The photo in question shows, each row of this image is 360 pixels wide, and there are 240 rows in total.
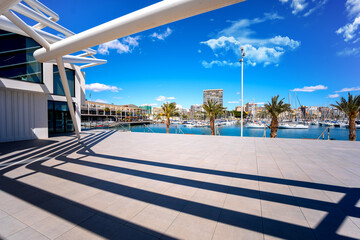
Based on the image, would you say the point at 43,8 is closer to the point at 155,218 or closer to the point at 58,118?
the point at 58,118

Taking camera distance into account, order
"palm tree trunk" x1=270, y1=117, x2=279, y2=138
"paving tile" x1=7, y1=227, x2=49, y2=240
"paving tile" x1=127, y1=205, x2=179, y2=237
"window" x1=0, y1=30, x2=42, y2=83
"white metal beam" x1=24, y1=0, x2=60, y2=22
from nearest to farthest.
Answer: "paving tile" x1=7, y1=227, x2=49, y2=240 < "paving tile" x1=127, y1=205, x2=179, y2=237 < "white metal beam" x1=24, y1=0, x2=60, y2=22 < "window" x1=0, y1=30, x2=42, y2=83 < "palm tree trunk" x1=270, y1=117, x2=279, y2=138

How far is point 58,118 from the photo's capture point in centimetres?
1406

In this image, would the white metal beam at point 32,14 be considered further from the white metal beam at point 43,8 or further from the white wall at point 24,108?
the white wall at point 24,108

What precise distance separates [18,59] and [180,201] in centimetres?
1469

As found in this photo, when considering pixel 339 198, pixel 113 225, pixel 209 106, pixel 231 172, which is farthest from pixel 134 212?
pixel 209 106

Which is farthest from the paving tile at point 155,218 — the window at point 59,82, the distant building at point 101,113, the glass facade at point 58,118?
the distant building at point 101,113

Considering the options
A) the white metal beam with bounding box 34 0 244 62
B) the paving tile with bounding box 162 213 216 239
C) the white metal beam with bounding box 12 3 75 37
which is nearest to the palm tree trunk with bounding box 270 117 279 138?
the white metal beam with bounding box 34 0 244 62

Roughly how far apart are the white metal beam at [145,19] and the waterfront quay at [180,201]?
13.6ft

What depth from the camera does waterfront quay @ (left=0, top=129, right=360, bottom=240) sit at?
2368 mm

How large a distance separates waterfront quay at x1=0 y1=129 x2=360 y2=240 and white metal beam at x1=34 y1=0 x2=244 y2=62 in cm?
414

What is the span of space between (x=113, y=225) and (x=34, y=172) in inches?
168

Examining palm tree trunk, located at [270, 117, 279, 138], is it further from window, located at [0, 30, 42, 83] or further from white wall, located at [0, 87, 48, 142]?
window, located at [0, 30, 42, 83]

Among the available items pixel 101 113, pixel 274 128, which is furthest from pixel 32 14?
pixel 101 113

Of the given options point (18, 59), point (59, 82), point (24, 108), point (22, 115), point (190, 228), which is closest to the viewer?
point (190, 228)
